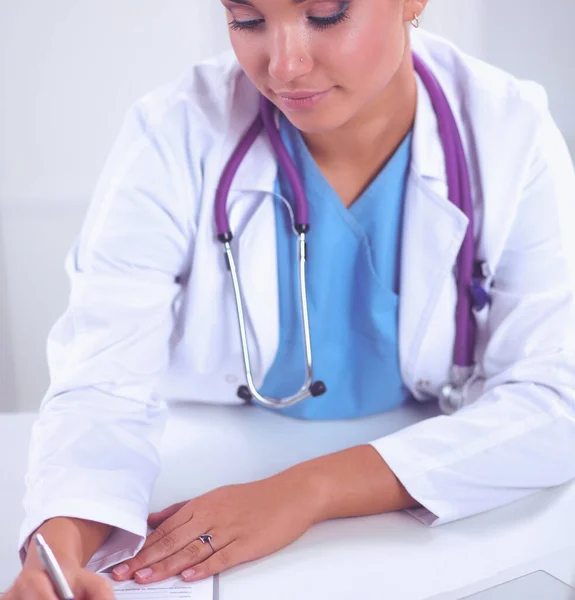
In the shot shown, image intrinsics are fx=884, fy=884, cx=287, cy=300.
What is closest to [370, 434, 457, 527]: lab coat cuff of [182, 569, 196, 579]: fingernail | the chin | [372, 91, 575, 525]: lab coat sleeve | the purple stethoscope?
[372, 91, 575, 525]: lab coat sleeve

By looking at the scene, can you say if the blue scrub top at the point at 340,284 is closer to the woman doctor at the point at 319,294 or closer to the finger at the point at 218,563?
the woman doctor at the point at 319,294

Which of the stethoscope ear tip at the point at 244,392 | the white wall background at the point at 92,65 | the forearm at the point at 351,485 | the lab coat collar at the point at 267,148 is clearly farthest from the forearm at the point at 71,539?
the white wall background at the point at 92,65

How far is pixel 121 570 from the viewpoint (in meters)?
0.77

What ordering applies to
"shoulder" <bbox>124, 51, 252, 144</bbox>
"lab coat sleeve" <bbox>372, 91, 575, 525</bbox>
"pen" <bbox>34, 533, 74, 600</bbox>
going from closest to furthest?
"pen" <bbox>34, 533, 74, 600</bbox> → "lab coat sleeve" <bbox>372, 91, 575, 525</bbox> → "shoulder" <bbox>124, 51, 252, 144</bbox>

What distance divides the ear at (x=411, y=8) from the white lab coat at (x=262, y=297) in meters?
0.15

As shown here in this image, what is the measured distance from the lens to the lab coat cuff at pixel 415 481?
Answer: 0.86 m

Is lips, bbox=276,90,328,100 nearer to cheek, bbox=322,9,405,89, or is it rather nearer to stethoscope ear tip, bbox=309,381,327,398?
cheek, bbox=322,9,405,89

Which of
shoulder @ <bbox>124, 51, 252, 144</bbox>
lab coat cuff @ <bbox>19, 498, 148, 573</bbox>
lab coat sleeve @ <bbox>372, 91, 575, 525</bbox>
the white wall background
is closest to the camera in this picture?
lab coat cuff @ <bbox>19, 498, 148, 573</bbox>

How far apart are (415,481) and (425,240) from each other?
30cm

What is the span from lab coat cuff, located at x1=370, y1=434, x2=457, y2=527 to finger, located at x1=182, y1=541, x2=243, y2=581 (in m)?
0.19

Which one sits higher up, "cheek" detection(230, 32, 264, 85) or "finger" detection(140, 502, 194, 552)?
"cheek" detection(230, 32, 264, 85)

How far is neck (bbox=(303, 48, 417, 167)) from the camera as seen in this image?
3.45 ft

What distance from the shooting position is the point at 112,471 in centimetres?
85

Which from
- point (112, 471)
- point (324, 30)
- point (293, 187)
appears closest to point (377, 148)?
point (293, 187)
